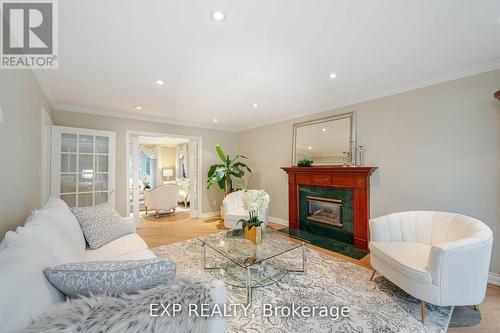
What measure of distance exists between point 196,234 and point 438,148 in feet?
12.9

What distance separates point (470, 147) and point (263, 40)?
2659 millimetres

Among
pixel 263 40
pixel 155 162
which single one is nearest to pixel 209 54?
pixel 263 40

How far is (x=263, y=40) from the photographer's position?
184cm

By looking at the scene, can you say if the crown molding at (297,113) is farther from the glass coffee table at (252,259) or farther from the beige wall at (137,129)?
the glass coffee table at (252,259)

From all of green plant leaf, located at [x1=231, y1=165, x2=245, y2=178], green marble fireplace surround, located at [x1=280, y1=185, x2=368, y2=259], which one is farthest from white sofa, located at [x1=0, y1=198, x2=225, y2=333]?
green plant leaf, located at [x1=231, y1=165, x2=245, y2=178]

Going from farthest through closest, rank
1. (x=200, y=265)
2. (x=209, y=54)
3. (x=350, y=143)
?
(x=350, y=143)
(x=200, y=265)
(x=209, y=54)

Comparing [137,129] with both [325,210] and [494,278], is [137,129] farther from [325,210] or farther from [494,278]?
[494,278]

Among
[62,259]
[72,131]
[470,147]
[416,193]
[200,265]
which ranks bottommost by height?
[200,265]

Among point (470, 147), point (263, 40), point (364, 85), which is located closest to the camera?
→ point (263, 40)

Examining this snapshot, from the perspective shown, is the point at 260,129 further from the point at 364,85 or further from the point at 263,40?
the point at 263,40

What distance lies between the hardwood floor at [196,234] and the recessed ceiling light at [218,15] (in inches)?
116

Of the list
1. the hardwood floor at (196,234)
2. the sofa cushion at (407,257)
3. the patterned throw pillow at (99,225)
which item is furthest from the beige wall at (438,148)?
the patterned throw pillow at (99,225)

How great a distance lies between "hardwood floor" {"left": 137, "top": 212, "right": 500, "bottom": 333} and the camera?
169 centimetres

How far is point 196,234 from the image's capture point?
3926mm
